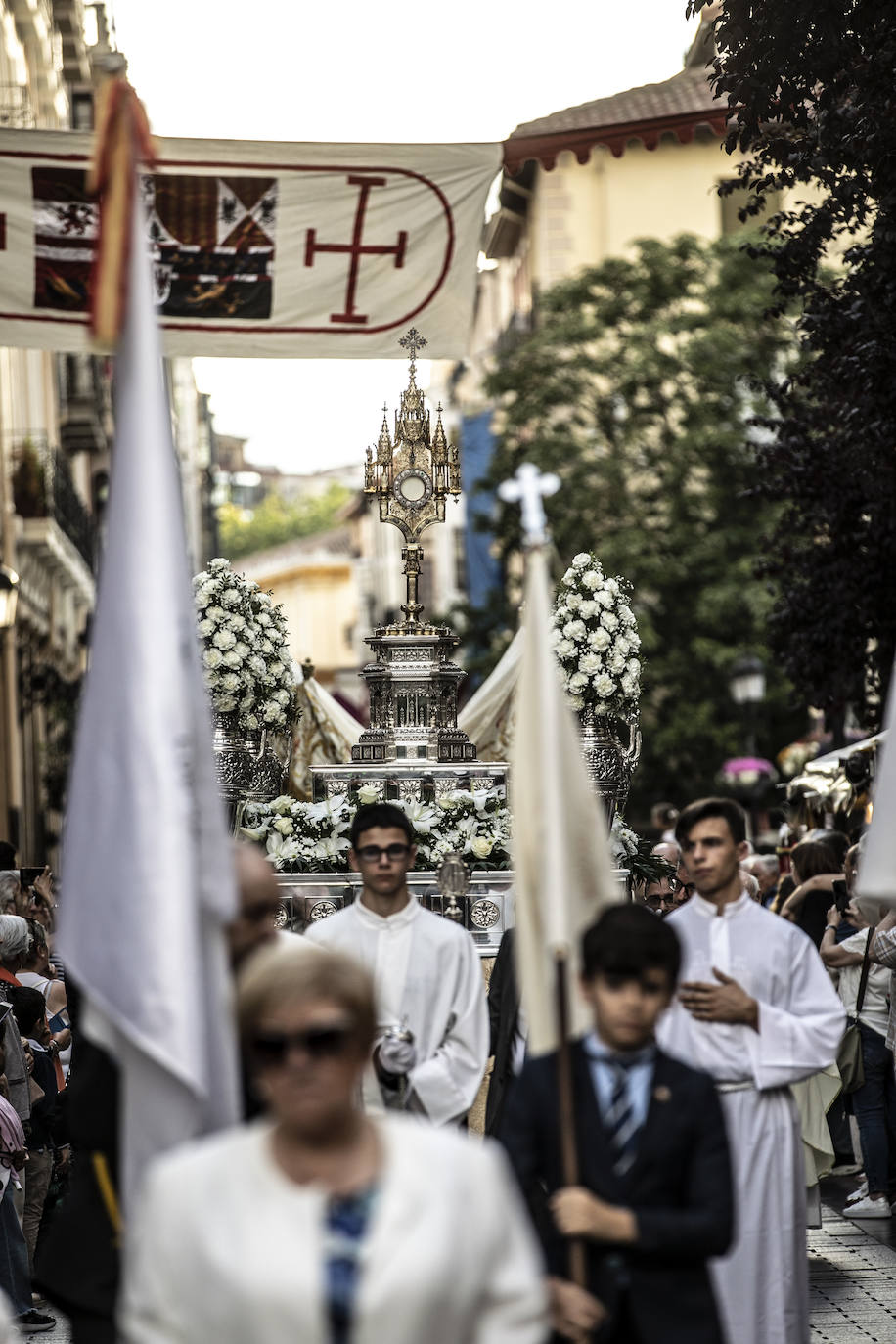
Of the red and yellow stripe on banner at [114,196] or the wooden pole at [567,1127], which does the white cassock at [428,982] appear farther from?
the red and yellow stripe on banner at [114,196]

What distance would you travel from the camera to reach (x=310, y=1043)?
3.79 meters

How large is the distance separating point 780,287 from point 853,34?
206 cm

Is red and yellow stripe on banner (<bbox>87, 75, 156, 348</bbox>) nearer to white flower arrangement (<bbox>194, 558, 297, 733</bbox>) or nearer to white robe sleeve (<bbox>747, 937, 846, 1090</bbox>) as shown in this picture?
white robe sleeve (<bbox>747, 937, 846, 1090</bbox>)

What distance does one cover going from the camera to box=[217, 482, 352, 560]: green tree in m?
125

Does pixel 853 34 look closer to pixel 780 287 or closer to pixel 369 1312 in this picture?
pixel 780 287

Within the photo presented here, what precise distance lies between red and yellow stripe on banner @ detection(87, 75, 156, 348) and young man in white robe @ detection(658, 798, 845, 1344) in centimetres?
253

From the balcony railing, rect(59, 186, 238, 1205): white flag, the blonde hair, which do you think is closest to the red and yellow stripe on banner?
rect(59, 186, 238, 1205): white flag

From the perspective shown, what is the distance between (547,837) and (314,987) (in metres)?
1.31

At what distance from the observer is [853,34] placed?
11.6 meters

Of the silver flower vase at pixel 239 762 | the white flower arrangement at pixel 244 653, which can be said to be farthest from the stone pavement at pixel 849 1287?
the white flower arrangement at pixel 244 653

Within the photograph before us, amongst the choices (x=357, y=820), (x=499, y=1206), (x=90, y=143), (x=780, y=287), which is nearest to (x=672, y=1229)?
(x=499, y=1206)

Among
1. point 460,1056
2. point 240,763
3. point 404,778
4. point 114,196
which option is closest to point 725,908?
point 460,1056

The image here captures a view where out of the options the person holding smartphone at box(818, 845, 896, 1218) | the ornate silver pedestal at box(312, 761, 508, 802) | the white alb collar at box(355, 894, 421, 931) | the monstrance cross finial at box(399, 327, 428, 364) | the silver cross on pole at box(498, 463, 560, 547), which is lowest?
the person holding smartphone at box(818, 845, 896, 1218)

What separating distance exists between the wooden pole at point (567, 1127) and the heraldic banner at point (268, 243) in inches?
192
